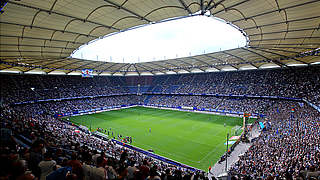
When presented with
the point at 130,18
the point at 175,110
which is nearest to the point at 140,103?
the point at 175,110

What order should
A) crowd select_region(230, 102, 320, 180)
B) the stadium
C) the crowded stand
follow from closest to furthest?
the crowded stand
the stadium
crowd select_region(230, 102, 320, 180)

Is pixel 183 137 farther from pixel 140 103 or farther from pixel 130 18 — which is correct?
pixel 140 103

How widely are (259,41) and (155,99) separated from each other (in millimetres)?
45371

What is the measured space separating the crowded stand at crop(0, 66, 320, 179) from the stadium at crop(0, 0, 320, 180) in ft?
0.25

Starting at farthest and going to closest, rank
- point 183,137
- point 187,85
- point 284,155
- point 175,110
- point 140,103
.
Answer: point 140,103 → point 187,85 → point 175,110 → point 183,137 → point 284,155

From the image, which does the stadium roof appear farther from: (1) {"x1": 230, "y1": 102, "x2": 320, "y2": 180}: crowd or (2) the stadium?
(1) {"x1": 230, "y1": 102, "x2": 320, "y2": 180}: crowd

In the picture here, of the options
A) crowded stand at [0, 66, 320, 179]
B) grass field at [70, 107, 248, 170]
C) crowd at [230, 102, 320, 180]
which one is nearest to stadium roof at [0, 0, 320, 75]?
crowded stand at [0, 66, 320, 179]

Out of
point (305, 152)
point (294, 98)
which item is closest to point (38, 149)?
point (305, 152)

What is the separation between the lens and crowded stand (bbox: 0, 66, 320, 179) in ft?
16.0

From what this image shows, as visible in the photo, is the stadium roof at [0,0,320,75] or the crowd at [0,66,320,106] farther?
the crowd at [0,66,320,106]

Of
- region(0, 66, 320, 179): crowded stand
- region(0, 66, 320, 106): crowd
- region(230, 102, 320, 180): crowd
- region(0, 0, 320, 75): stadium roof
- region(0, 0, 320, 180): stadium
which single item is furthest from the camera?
region(0, 66, 320, 106): crowd

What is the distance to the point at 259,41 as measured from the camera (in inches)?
955

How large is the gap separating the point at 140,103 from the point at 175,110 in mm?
17279

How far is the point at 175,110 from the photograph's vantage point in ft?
177
